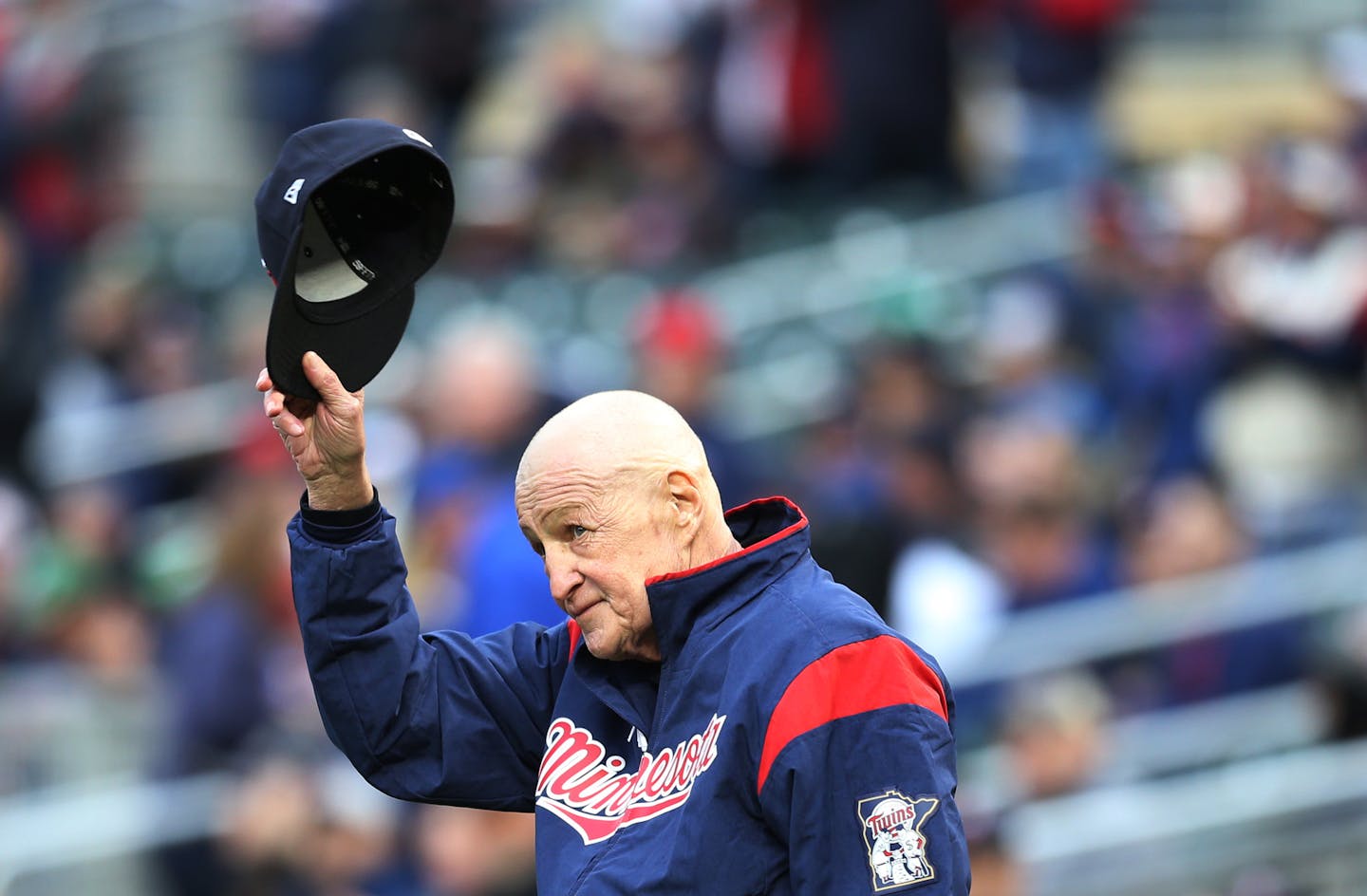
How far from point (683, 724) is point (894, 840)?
14.1 inches

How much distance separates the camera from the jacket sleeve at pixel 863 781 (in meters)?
2.66

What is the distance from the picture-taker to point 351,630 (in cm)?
307

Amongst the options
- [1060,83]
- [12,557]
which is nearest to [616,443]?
[12,557]

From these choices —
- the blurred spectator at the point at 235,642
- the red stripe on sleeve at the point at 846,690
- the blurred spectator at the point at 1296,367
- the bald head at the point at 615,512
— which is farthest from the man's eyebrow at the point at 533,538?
the blurred spectator at the point at 1296,367

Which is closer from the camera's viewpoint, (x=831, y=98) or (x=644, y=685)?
(x=644, y=685)

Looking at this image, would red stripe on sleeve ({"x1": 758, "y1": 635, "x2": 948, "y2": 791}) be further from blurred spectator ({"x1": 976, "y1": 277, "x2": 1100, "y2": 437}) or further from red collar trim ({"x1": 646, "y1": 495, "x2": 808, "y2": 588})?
blurred spectator ({"x1": 976, "y1": 277, "x2": 1100, "y2": 437})

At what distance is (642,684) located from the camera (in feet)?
→ 10.0

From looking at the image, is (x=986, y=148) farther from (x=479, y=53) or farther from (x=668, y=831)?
(x=668, y=831)

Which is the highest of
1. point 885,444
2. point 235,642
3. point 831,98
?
point 831,98

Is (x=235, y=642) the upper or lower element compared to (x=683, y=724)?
lower

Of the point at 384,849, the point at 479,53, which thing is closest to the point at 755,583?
the point at 384,849

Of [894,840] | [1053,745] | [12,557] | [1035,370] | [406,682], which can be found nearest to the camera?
[894,840]

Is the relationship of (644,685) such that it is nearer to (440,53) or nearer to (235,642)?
(235,642)

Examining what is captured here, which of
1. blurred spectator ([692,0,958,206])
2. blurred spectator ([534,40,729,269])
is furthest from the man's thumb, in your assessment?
blurred spectator ([534,40,729,269])
